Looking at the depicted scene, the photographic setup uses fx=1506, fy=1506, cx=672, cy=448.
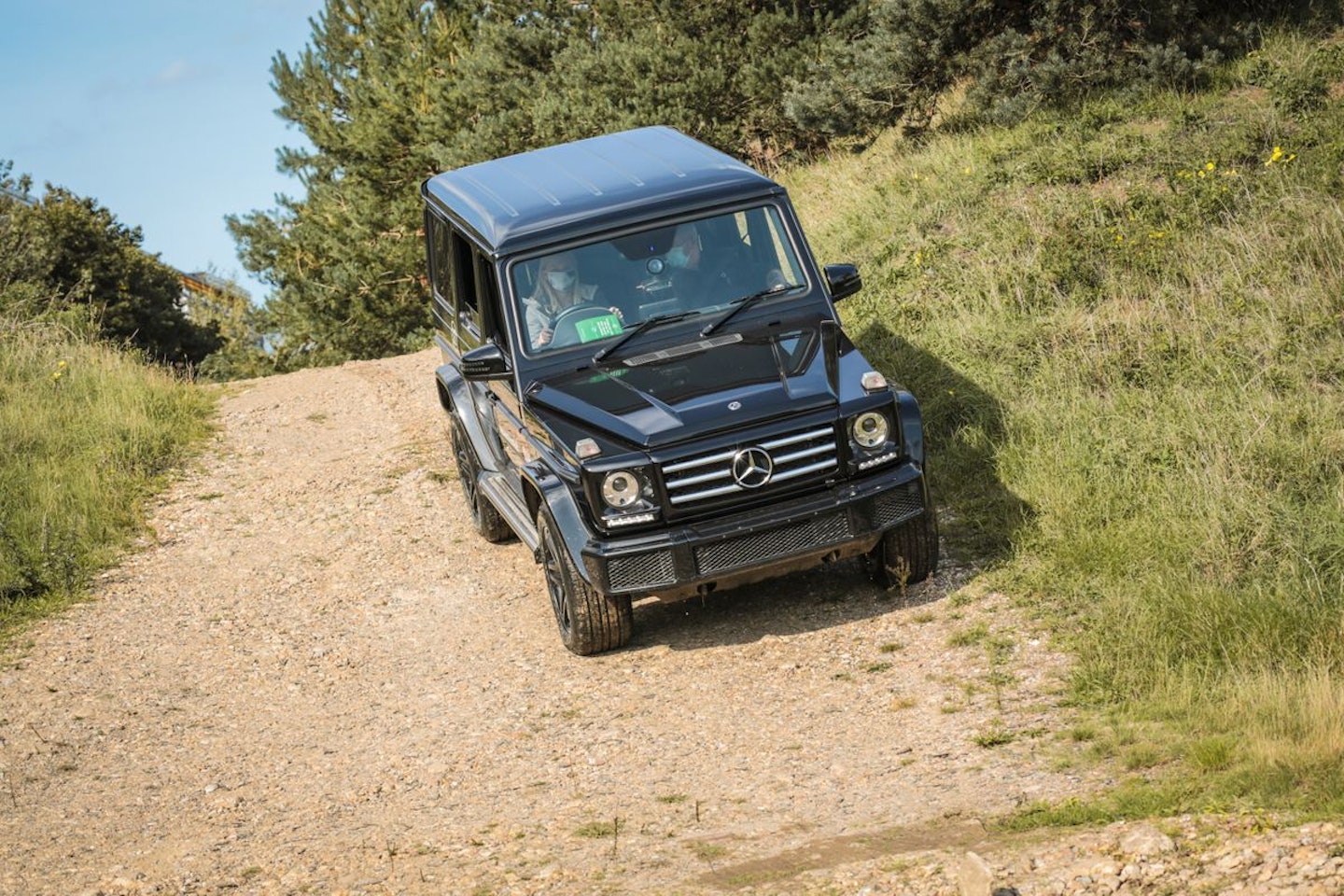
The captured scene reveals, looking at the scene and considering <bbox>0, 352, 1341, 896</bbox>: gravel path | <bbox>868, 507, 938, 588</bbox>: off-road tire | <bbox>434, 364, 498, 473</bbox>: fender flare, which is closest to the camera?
<bbox>0, 352, 1341, 896</bbox>: gravel path

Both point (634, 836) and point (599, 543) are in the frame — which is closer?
point (634, 836)

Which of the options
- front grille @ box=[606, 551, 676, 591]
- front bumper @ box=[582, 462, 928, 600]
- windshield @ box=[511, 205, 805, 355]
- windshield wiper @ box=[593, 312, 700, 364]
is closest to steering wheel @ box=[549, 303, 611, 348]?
windshield @ box=[511, 205, 805, 355]

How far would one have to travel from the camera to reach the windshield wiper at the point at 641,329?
25.1 feet

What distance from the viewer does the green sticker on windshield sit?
775cm

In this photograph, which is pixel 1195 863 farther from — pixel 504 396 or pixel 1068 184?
pixel 1068 184

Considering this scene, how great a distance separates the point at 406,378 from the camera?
15.2 meters

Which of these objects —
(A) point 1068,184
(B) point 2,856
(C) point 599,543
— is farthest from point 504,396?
(A) point 1068,184

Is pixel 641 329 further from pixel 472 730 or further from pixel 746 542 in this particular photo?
pixel 472 730

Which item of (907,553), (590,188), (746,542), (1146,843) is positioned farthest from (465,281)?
(1146,843)

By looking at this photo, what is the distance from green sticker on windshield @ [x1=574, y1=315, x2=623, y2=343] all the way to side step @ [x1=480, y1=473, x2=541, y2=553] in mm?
1015

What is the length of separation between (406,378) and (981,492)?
7872 mm

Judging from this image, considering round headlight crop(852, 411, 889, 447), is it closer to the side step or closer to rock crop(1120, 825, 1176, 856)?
the side step

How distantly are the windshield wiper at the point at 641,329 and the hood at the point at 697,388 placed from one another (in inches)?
2.6

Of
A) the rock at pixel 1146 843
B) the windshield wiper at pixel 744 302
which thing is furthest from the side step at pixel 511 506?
the rock at pixel 1146 843
